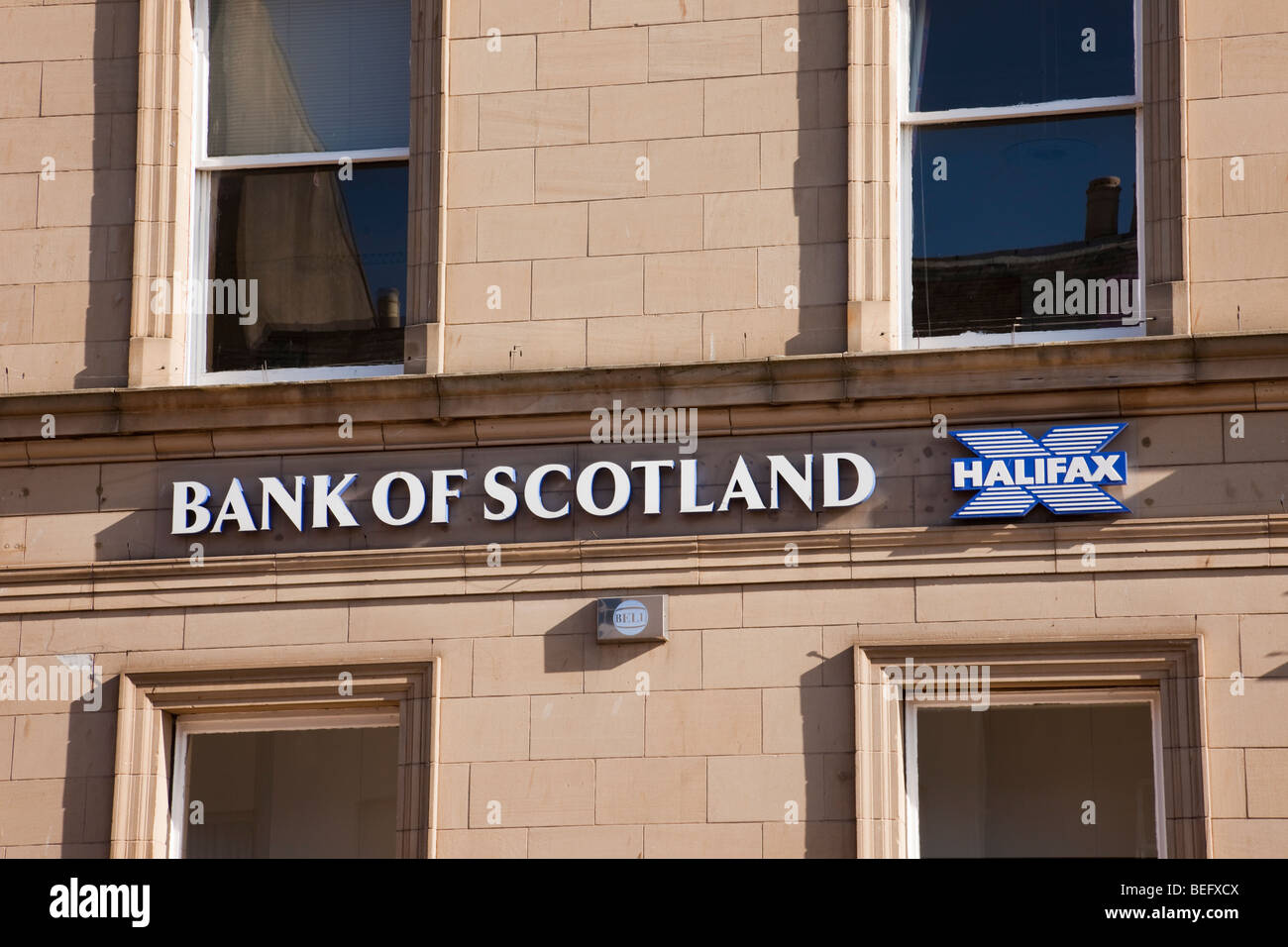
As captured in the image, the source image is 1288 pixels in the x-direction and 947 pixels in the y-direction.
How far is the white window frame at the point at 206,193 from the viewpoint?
12.1m

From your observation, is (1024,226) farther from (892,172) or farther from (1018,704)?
(1018,704)

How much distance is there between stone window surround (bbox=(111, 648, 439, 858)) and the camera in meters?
11.1

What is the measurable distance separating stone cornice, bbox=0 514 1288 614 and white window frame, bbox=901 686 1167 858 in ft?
2.07

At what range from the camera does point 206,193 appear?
12.5m

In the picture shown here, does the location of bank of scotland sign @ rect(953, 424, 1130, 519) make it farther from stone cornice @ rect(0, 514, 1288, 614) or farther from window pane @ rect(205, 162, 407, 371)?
window pane @ rect(205, 162, 407, 371)

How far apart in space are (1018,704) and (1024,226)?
267 centimetres

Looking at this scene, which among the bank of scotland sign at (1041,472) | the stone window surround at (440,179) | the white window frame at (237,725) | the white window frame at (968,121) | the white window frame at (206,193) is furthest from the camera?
the white window frame at (206,193)

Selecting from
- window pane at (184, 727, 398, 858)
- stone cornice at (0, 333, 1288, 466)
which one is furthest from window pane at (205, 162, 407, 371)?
window pane at (184, 727, 398, 858)

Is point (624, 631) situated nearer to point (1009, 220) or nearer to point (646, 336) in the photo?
point (646, 336)

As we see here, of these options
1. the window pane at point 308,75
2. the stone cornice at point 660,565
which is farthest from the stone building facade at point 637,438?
the window pane at point 308,75

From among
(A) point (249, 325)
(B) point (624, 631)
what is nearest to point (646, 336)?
(B) point (624, 631)

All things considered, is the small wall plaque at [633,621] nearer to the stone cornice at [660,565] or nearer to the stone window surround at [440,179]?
the stone cornice at [660,565]

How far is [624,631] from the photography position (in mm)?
11031

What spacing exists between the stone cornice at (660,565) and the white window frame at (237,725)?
0.64 meters
